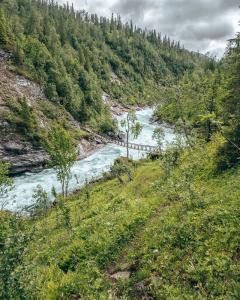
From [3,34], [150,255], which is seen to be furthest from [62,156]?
[3,34]

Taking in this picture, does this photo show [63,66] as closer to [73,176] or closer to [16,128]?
[16,128]

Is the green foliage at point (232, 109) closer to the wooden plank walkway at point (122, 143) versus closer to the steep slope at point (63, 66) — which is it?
the steep slope at point (63, 66)

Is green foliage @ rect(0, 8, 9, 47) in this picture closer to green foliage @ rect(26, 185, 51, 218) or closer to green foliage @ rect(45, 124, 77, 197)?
green foliage @ rect(45, 124, 77, 197)

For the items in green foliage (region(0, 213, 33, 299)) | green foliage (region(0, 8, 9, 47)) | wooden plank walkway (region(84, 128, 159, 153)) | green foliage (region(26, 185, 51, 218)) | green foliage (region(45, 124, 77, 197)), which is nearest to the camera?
green foliage (region(0, 213, 33, 299))

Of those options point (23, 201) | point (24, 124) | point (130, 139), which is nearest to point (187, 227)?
point (23, 201)

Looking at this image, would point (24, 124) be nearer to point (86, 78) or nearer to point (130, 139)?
point (130, 139)

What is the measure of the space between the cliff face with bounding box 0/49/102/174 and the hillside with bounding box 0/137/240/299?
5604 cm

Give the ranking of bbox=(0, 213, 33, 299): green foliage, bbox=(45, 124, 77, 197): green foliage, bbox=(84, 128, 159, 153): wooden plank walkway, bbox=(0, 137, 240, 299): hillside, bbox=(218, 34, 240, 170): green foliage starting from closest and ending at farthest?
bbox=(0, 213, 33, 299): green foliage
bbox=(0, 137, 240, 299): hillside
bbox=(218, 34, 240, 170): green foliage
bbox=(45, 124, 77, 197): green foliage
bbox=(84, 128, 159, 153): wooden plank walkway

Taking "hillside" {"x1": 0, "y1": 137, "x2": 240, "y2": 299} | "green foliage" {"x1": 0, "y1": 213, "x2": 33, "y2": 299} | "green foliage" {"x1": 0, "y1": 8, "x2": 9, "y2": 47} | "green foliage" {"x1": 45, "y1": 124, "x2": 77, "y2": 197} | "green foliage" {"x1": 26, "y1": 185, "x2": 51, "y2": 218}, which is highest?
"green foliage" {"x1": 0, "y1": 8, "x2": 9, "y2": 47}

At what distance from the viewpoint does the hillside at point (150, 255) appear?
11.8 metres

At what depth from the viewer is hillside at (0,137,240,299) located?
11.8 metres

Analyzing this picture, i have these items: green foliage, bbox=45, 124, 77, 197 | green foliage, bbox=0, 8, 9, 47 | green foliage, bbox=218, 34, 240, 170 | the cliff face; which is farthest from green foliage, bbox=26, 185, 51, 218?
green foliage, bbox=0, 8, 9, 47

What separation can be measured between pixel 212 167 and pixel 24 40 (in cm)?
10912

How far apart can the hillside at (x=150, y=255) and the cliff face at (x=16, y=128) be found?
56038 mm
